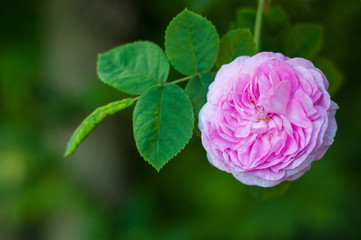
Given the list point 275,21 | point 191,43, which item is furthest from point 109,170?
point 191,43

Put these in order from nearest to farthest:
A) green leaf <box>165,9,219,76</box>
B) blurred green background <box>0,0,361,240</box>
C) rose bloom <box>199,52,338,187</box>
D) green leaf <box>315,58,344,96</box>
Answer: rose bloom <box>199,52,338,187</box> < green leaf <box>165,9,219,76</box> < green leaf <box>315,58,344,96</box> < blurred green background <box>0,0,361,240</box>

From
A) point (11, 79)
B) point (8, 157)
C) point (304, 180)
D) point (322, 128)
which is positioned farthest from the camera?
point (11, 79)

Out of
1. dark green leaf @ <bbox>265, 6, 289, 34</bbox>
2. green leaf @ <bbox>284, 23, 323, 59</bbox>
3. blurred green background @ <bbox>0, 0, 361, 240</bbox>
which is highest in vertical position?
dark green leaf @ <bbox>265, 6, 289, 34</bbox>

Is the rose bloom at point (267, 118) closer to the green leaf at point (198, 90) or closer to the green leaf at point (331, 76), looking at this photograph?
the green leaf at point (198, 90)

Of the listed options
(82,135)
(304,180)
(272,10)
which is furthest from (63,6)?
(82,135)

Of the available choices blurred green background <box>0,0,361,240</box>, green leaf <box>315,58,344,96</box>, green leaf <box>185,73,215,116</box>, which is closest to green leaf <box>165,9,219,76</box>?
green leaf <box>185,73,215,116</box>

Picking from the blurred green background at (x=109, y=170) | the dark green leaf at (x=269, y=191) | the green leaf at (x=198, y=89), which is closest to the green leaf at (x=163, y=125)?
the green leaf at (x=198, y=89)

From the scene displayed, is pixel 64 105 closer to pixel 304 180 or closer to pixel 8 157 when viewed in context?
pixel 8 157

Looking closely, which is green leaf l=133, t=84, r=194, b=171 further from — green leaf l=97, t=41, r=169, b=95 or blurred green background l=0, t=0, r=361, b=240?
blurred green background l=0, t=0, r=361, b=240
